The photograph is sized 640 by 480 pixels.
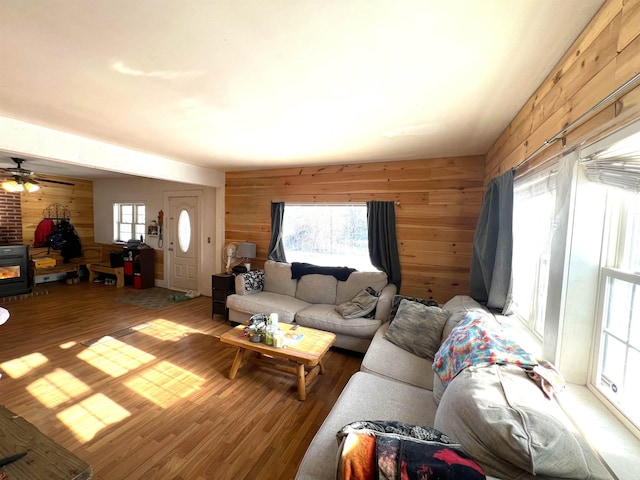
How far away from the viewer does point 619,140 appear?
0.94m

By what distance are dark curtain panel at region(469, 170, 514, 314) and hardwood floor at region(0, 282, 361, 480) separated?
158cm

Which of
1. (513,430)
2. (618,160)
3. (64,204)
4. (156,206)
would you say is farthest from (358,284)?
(64,204)

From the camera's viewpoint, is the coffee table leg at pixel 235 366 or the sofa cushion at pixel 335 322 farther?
the sofa cushion at pixel 335 322

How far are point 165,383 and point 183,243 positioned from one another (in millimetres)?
3501

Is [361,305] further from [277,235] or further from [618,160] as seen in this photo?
[618,160]

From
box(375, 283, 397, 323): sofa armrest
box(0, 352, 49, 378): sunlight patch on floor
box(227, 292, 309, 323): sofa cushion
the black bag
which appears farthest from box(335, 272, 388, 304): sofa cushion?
the black bag

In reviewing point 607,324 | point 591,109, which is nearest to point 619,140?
point 591,109

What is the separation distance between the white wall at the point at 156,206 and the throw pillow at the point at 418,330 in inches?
142

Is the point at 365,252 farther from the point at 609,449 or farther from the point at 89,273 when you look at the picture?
the point at 89,273

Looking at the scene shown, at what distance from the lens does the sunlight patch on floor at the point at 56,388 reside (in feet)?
6.91

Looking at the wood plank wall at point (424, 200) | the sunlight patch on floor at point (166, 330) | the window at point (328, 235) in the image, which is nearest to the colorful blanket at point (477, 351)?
the wood plank wall at point (424, 200)

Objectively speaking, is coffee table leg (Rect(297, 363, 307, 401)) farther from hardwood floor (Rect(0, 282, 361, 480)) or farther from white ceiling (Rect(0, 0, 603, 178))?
white ceiling (Rect(0, 0, 603, 178))

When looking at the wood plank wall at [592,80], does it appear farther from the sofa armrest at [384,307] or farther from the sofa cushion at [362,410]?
the sofa armrest at [384,307]

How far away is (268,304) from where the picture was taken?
3355 mm
